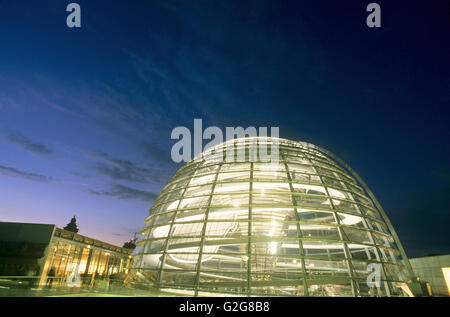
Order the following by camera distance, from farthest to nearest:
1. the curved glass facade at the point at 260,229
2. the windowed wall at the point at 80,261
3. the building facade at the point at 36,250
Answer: the windowed wall at the point at 80,261
the building facade at the point at 36,250
the curved glass facade at the point at 260,229

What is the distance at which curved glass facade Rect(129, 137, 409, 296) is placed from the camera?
27.3 feet

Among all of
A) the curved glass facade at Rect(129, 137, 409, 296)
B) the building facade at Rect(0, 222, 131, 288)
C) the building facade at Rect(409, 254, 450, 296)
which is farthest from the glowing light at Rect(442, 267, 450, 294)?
the building facade at Rect(0, 222, 131, 288)

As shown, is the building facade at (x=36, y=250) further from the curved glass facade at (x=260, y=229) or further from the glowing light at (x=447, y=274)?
the glowing light at (x=447, y=274)

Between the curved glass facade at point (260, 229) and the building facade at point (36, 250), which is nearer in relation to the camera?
the curved glass facade at point (260, 229)

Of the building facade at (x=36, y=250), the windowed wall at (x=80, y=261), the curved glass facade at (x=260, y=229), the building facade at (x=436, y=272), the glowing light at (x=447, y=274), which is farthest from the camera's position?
the windowed wall at (x=80, y=261)

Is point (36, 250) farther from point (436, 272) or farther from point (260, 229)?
point (436, 272)

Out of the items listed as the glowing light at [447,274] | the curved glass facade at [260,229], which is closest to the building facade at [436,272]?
the glowing light at [447,274]

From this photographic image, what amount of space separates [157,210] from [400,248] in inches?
468

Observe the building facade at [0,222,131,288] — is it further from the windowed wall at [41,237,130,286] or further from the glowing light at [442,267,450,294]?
the glowing light at [442,267,450,294]

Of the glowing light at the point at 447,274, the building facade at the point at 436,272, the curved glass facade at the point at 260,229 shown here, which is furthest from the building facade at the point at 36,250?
the building facade at the point at 436,272

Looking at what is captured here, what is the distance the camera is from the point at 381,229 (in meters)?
10.9

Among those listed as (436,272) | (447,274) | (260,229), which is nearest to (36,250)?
(260,229)

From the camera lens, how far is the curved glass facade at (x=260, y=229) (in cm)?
834
